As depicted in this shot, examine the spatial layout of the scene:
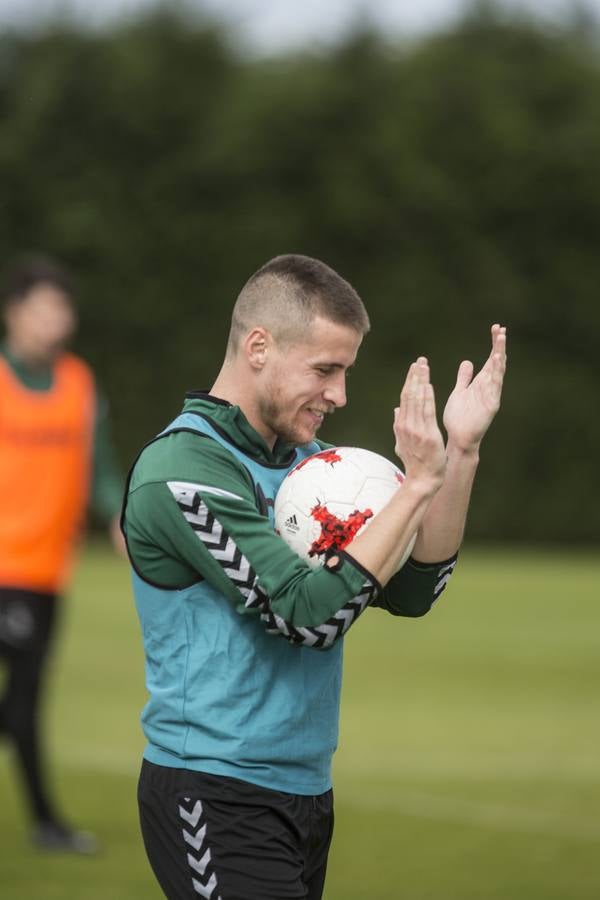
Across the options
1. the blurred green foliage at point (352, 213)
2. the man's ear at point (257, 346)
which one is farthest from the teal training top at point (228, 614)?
→ the blurred green foliage at point (352, 213)

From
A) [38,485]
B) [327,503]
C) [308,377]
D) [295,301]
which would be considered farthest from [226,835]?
[38,485]

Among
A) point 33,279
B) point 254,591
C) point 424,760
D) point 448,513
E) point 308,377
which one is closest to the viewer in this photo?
point 254,591

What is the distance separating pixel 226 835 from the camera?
3.29m

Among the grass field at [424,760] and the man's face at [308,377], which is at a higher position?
the man's face at [308,377]

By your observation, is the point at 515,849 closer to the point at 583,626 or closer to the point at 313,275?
the point at 313,275

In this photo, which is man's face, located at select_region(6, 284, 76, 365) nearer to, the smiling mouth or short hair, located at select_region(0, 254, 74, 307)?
short hair, located at select_region(0, 254, 74, 307)

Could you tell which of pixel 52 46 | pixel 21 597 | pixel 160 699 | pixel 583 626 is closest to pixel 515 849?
pixel 21 597

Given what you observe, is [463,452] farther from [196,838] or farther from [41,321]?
[41,321]

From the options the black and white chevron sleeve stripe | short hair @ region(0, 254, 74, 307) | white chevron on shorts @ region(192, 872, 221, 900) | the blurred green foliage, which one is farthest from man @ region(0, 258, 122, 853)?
the blurred green foliage

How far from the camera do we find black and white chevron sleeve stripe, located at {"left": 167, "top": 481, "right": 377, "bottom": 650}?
3123mm

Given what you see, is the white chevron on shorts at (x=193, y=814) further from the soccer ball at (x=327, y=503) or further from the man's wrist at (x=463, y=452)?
the man's wrist at (x=463, y=452)

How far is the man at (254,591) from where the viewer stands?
10.4 feet

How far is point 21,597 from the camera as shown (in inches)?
289

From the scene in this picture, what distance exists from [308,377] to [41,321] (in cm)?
406
